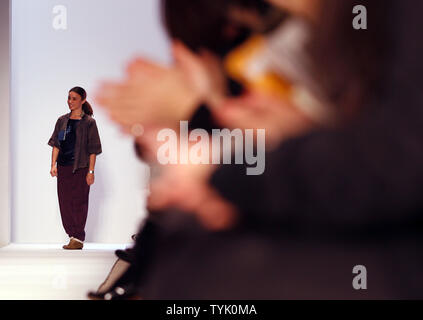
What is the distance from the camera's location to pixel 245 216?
737 mm

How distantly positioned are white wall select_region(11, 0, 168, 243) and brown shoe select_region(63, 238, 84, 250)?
11 cm

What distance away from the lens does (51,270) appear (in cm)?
136

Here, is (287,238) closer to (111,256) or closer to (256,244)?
(256,244)

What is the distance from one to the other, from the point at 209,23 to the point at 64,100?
131 centimetres

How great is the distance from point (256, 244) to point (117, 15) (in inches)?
57.9

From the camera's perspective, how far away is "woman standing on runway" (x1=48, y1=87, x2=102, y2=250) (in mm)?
1698

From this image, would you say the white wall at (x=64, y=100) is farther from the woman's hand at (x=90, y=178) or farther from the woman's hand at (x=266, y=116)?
the woman's hand at (x=266, y=116)

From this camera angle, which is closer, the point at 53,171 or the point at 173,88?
the point at 173,88

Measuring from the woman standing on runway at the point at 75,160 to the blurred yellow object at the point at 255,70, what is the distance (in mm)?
1073

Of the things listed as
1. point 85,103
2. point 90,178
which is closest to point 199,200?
point 90,178

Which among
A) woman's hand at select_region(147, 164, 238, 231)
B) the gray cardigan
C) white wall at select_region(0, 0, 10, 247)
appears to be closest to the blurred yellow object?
woman's hand at select_region(147, 164, 238, 231)

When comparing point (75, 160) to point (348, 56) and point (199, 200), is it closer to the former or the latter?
point (199, 200)

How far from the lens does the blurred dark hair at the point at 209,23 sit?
77cm

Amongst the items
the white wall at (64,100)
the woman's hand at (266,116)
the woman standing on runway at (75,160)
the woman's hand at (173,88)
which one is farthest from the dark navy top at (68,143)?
the woman's hand at (266,116)
